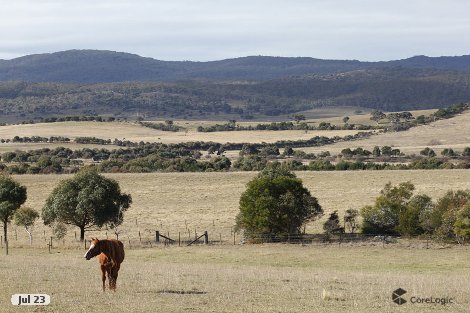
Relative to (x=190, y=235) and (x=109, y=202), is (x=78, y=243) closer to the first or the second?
(x=109, y=202)

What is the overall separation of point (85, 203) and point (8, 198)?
6.02m

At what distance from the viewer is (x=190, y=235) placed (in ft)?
177

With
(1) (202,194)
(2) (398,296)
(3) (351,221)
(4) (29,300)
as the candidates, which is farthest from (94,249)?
(1) (202,194)

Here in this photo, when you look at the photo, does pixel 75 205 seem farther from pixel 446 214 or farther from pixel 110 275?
pixel 110 275

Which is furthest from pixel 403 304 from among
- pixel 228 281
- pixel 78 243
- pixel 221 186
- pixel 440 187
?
pixel 221 186

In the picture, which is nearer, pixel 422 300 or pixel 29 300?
pixel 29 300

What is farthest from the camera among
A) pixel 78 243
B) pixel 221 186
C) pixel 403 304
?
pixel 221 186

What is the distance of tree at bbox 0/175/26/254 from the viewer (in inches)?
2112

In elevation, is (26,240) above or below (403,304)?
below

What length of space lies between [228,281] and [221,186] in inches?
2015

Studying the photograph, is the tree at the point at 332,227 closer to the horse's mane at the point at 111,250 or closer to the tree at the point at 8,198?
the tree at the point at 8,198

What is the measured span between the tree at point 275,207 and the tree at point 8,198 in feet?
50.6

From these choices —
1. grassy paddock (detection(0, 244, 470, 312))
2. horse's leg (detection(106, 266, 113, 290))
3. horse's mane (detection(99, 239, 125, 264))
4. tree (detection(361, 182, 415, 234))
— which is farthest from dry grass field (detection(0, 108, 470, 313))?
tree (detection(361, 182, 415, 234))

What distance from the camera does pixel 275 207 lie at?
170 ft
